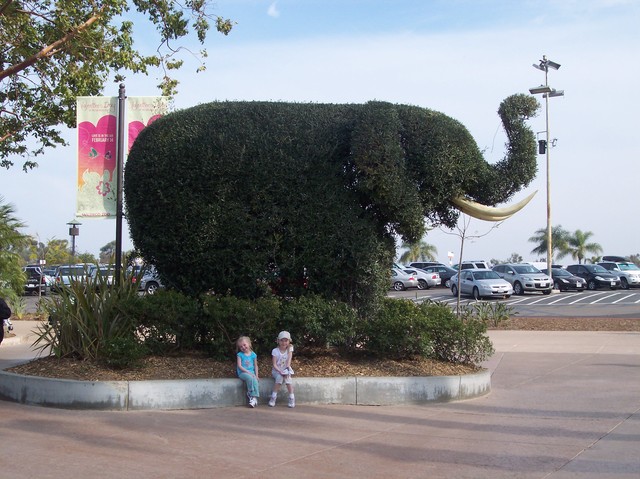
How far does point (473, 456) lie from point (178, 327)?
3929 millimetres

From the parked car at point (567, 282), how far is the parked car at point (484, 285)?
650 cm

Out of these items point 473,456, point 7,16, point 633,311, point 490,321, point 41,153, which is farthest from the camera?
point 633,311

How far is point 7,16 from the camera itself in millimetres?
12758

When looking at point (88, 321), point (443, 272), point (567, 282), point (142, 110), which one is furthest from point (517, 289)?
point (88, 321)

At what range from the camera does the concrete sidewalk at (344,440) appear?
5.50 meters

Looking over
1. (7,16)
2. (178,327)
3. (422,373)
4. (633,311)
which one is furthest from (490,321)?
(7,16)

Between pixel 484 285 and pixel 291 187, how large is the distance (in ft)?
80.2

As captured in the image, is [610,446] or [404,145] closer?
[610,446]

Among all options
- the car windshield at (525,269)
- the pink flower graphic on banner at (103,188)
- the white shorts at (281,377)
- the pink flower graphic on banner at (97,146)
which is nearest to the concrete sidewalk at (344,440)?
the white shorts at (281,377)

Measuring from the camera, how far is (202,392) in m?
7.65

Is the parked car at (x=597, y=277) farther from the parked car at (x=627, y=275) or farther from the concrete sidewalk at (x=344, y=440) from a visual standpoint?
the concrete sidewalk at (x=344, y=440)

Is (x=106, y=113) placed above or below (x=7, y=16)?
below

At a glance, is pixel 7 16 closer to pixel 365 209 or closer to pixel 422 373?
pixel 365 209

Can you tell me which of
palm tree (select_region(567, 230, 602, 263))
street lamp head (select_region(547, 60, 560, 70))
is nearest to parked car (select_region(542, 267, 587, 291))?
street lamp head (select_region(547, 60, 560, 70))
